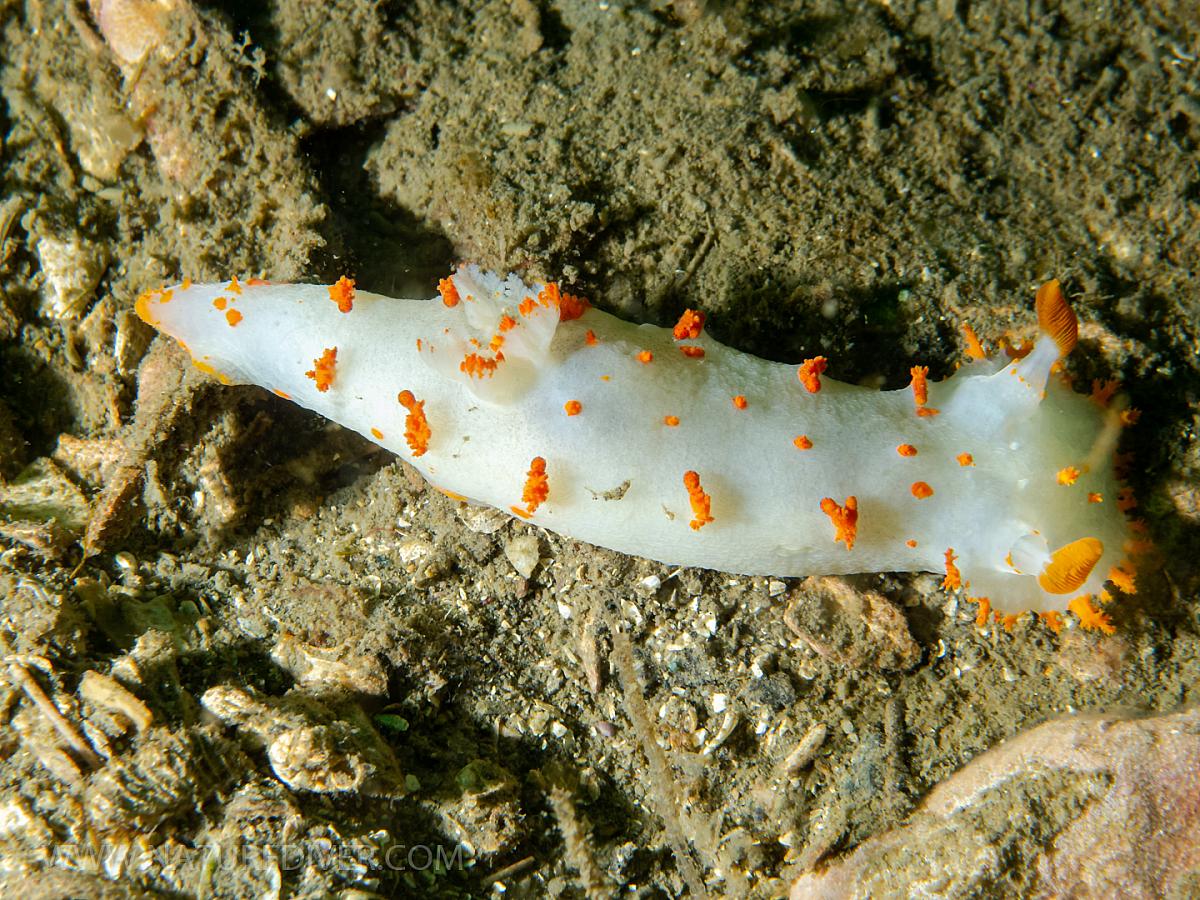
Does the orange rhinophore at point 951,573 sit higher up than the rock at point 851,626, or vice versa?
the orange rhinophore at point 951,573

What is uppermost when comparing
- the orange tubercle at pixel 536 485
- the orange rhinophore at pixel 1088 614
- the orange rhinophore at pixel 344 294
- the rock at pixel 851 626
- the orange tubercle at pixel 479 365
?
the orange rhinophore at pixel 344 294

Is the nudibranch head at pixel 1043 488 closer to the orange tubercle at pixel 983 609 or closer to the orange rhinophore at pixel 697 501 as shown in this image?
the orange tubercle at pixel 983 609

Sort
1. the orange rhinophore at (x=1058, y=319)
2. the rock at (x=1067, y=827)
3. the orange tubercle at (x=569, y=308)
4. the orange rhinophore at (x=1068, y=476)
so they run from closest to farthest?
the rock at (x=1067, y=827) → the orange rhinophore at (x=1068, y=476) → the orange rhinophore at (x=1058, y=319) → the orange tubercle at (x=569, y=308)

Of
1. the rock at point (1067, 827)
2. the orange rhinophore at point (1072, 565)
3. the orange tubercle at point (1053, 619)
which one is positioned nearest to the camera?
the rock at point (1067, 827)

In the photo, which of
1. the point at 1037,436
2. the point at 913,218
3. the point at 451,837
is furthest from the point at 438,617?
the point at 913,218

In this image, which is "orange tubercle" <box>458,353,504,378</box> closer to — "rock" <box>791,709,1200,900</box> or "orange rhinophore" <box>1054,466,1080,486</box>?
"orange rhinophore" <box>1054,466,1080,486</box>

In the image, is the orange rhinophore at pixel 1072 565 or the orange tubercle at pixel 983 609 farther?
the orange tubercle at pixel 983 609

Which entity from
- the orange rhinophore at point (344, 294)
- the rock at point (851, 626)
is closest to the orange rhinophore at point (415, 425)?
the orange rhinophore at point (344, 294)

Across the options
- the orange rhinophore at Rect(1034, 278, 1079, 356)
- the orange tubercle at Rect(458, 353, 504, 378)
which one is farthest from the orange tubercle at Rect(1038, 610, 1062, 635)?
the orange tubercle at Rect(458, 353, 504, 378)

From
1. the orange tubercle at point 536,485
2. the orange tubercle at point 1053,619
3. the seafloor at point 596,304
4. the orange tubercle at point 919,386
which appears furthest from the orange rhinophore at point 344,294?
the orange tubercle at point 1053,619
